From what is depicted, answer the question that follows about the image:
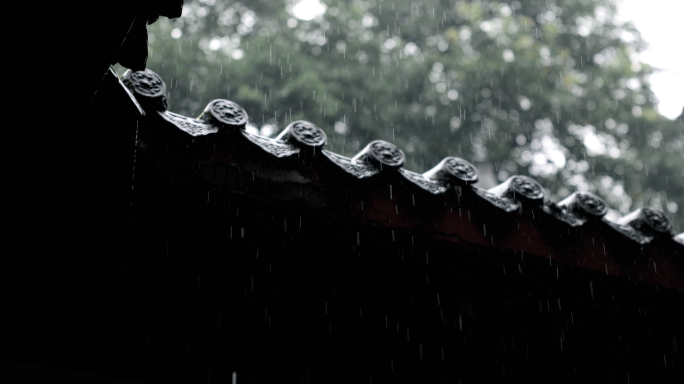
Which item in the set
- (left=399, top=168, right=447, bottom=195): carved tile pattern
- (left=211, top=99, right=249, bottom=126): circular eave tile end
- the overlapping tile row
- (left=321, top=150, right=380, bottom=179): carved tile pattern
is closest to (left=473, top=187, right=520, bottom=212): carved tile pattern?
the overlapping tile row

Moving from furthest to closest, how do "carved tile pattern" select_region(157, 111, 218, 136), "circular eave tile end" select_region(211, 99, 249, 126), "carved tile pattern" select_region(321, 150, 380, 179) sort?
"carved tile pattern" select_region(321, 150, 380, 179), "circular eave tile end" select_region(211, 99, 249, 126), "carved tile pattern" select_region(157, 111, 218, 136)

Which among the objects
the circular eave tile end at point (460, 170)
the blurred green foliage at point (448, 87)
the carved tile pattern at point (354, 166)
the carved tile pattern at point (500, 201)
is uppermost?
the blurred green foliage at point (448, 87)

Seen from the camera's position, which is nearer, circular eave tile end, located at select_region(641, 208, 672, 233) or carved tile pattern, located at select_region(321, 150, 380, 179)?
carved tile pattern, located at select_region(321, 150, 380, 179)

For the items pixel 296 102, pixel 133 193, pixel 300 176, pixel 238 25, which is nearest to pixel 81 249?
pixel 133 193

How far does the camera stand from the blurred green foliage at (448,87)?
976 centimetres

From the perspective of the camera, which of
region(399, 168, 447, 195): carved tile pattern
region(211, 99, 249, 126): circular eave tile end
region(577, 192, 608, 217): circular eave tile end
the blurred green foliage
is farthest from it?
the blurred green foliage

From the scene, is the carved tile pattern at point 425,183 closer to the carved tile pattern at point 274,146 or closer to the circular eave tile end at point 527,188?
the circular eave tile end at point 527,188

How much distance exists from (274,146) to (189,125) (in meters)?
0.29

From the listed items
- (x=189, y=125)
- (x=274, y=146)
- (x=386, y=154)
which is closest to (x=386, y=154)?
(x=386, y=154)

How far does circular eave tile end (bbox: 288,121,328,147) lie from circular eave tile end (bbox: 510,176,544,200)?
82cm

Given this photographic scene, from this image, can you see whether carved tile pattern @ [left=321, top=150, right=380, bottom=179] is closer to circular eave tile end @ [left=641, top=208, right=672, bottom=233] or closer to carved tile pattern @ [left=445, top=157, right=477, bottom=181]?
carved tile pattern @ [left=445, top=157, right=477, bottom=181]

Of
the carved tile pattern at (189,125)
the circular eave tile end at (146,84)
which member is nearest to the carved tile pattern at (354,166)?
the carved tile pattern at (189,125)

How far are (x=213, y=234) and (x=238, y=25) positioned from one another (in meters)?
10.4

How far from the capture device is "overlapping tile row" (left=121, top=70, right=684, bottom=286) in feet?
6.15
